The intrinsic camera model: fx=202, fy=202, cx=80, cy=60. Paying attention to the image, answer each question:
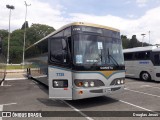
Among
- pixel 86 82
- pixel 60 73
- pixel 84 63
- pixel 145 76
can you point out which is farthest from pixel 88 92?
pixel 145 76

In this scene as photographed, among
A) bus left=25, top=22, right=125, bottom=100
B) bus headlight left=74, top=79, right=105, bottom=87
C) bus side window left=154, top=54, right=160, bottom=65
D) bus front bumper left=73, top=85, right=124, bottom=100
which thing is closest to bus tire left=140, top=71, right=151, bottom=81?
bus side window left=154, top=54, right=160, bottom=65

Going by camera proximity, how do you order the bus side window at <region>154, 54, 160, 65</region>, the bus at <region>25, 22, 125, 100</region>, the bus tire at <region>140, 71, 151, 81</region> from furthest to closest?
the bus tire at <region>140, 71, 151, 81</region> < the bus side window at <region>154, 54, 160, 65</region> < the bus at <region>25, 22, 125, 100</region>

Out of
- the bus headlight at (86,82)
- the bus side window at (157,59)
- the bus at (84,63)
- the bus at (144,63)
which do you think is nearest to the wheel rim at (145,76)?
the bus at (144,63)

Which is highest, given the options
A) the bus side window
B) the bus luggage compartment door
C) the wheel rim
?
the bus side window

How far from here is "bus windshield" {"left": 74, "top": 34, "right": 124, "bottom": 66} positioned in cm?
767

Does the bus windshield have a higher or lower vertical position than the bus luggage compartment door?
higher

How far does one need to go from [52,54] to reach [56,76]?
1.10 metres

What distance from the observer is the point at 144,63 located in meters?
17.6

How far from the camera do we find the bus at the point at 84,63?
762 cm

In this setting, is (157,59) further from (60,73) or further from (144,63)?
(60,73)

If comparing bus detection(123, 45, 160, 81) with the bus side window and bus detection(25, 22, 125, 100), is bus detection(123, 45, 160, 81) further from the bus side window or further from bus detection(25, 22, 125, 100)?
bus detection(25, 22, 125, 100)

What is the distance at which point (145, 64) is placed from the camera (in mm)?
17422

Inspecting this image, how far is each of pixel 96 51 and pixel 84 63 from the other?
728mm

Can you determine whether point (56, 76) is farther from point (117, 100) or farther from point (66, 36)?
point (117, 100)
